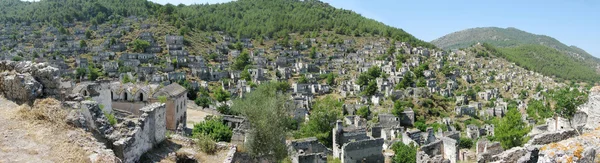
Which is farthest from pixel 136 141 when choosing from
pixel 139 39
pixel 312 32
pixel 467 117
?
pixel 312 32

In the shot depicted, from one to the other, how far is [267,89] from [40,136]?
30.5 m

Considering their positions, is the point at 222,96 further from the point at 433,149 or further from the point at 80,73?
the point at 433,149

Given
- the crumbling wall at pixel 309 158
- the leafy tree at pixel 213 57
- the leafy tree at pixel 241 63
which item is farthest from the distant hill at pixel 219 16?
the crumbling wall at pixel 309 158

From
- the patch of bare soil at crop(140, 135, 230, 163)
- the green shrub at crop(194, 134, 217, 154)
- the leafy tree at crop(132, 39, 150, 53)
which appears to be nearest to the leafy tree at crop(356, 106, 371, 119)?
the patch of bare soil at crop(140, 135, 230, 163)

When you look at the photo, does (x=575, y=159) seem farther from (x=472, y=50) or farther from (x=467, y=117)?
(x=472, y=50)

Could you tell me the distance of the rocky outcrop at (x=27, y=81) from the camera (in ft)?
30.7

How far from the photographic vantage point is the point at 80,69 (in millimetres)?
71312

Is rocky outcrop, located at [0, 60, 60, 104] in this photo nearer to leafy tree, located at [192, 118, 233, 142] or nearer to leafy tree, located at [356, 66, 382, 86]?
leafy tree, located at [192, 118, 233, 142]

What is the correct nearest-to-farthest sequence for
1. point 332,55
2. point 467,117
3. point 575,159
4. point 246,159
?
1. point 575,159
2. point 246,159
3. point 467,117
4. point 332,55

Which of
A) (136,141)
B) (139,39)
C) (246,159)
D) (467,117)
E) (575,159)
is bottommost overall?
(467,117)

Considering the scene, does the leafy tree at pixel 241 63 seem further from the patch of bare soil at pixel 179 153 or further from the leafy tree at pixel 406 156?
the patch of bare soil at pixel 179 153

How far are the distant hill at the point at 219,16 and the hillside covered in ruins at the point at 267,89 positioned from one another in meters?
0.71

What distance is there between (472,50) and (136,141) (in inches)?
5653

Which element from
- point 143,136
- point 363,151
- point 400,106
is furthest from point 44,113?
point 400,106
